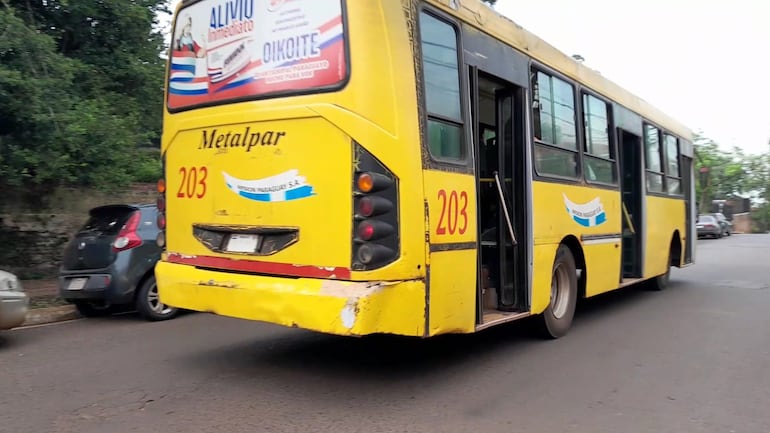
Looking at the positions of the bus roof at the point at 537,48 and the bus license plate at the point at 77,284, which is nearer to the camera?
the bus roof at the point at 537,48

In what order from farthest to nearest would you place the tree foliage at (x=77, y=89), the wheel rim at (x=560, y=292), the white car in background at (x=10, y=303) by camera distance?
the tree foliage at (x=77, y=89) < the wheel rim at (x=560, y=292) < the white car in background at (x=10, y=303)

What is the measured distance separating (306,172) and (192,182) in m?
1.30

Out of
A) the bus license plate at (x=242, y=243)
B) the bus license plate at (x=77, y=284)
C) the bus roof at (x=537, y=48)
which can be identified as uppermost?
the bus roof at (x=537, y=48)

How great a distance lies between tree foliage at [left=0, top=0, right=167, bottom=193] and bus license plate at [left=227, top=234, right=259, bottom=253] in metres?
5.64

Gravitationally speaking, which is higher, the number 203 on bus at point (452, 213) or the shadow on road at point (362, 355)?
the number 203 on bus at point (452, 213)

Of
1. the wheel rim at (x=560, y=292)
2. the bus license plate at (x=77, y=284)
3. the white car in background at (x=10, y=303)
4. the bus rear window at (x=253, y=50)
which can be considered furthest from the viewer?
the bus license plate at (x=77, y=284)

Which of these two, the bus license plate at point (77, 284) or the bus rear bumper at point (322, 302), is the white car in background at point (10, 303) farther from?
the bus rear bumper at point (322, 302)

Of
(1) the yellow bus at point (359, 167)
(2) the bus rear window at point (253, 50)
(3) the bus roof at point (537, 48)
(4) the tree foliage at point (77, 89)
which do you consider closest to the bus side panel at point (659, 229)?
(3) the bus roof at point (537, 48)

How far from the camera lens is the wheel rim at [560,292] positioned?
686cm

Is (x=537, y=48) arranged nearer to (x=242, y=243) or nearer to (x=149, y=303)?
(x=242, y=243)

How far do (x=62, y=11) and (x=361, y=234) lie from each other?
963cm

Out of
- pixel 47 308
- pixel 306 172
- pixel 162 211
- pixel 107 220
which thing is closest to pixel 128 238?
pixel 107 220

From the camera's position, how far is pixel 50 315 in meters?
8.30

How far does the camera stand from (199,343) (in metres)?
6.60
